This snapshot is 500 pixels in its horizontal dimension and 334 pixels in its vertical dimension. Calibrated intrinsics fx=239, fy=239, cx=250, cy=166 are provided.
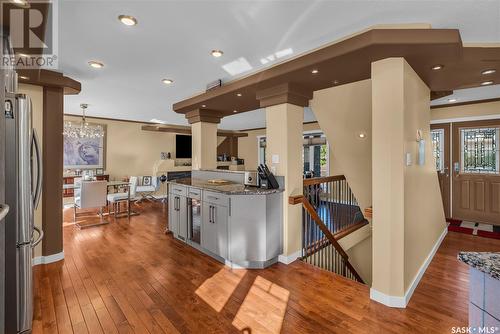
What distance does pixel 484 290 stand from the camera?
3.36 feet

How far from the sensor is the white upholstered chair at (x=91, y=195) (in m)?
4.63

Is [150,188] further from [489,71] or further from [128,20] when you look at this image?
[489,71]

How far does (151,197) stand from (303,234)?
5.73m

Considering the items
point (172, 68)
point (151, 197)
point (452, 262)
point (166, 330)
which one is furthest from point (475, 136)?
point (151, 197)

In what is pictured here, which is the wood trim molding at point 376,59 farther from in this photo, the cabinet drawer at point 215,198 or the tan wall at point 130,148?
the tan wall at point 130,148

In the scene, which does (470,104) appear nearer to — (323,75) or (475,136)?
(475,136)

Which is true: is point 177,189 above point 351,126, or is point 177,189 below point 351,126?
below

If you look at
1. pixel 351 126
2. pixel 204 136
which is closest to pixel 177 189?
pixel 204 136

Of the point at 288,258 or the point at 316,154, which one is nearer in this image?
the point at 288,258

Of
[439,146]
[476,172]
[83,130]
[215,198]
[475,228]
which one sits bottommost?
[475,228]

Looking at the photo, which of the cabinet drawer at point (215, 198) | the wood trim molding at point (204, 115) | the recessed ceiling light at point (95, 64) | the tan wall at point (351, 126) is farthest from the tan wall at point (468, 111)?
the recessed ceiling light at point (95, 64)

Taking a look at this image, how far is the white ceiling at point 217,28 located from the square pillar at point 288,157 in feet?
2.35

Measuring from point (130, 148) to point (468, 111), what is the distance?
8.68 meters

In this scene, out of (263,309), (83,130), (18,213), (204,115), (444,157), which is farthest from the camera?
(83,130)
